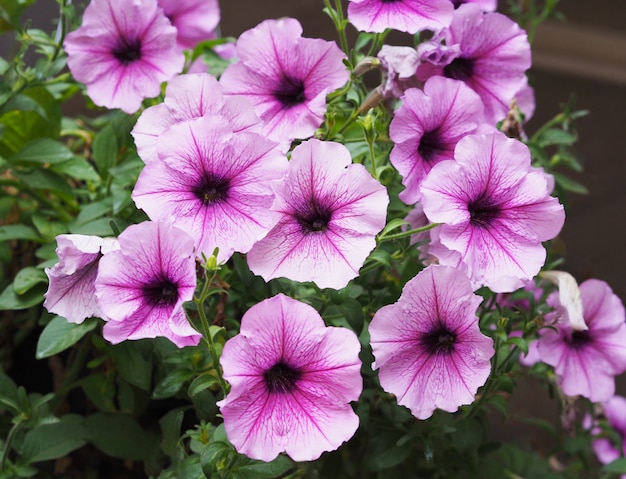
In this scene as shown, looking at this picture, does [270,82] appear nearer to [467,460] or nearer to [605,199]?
[467,460]

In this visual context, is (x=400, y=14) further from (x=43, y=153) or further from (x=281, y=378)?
(x=43, y=153)

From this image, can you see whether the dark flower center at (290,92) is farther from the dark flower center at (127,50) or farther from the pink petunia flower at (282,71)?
the dark flower center at (127,50)

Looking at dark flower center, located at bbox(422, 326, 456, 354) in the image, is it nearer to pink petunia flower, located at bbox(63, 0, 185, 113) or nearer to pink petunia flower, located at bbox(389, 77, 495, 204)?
pink petunia flower, located at bbox(389, 77, 495, 204)

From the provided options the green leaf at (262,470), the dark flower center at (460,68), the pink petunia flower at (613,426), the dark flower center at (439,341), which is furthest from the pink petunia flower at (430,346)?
the pink petunia flower at (613,426)

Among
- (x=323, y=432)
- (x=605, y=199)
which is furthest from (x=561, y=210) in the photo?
(x=605, y=199)

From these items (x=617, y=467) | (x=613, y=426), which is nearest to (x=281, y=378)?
(x=617, y=467)

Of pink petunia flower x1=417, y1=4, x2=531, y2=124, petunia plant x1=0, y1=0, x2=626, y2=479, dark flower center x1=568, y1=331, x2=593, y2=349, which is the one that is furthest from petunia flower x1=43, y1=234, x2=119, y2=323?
dark flower center x1=568, y1=331, x2=593, y2=349
